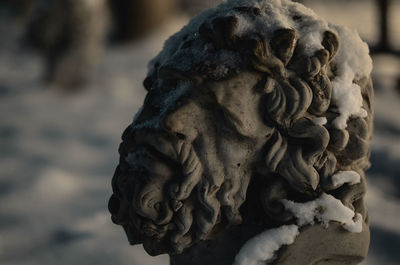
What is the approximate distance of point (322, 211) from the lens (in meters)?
1.27

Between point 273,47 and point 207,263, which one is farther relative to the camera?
point 207,263

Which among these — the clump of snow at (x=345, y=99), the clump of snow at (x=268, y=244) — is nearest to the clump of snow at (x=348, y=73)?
the clump of snow at (x=345, y=99)

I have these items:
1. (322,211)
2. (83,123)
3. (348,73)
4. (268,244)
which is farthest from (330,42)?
(83,123)

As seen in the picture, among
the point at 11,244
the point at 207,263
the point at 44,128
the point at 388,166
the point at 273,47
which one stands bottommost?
the point at 207,263

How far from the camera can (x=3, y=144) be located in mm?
3951

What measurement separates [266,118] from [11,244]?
5.74 feet

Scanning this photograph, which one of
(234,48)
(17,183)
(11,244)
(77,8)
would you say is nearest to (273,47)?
(234,48)

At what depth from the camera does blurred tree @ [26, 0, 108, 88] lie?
186 inches

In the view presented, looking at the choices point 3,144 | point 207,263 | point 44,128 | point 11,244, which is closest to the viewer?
point 207,263

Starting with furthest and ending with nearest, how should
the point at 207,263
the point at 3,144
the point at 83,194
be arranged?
the point at 3,144 < the point at 83,194 < the point at 207,263

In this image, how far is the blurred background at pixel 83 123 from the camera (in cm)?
238

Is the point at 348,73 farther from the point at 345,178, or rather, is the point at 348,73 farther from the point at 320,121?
the point at 345,178

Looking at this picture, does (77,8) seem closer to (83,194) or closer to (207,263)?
(83,194)

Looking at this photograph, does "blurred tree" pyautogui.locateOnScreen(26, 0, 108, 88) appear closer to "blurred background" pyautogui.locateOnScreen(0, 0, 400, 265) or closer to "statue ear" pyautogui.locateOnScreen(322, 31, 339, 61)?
"blurred background" pyautogui.locateOnScreen(0, 0, 400, 265)
